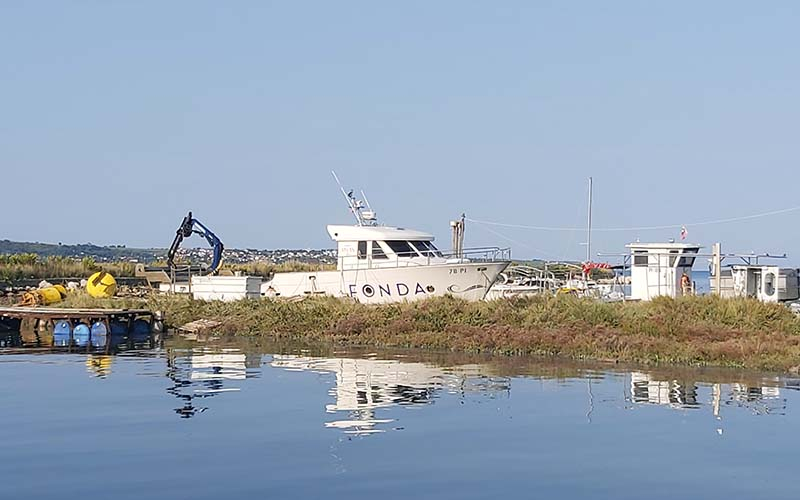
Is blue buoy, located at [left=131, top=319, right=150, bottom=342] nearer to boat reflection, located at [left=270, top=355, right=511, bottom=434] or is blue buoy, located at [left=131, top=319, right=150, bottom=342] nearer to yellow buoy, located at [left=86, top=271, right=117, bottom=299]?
yellow buoy, located at [left=86, top=271, right=117, bottom=299]


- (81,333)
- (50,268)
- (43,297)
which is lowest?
(81,333)

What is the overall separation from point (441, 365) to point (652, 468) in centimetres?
1156

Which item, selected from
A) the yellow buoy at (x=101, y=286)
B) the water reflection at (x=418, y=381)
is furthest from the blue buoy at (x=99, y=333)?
the yellow buoy at (x=101, y=286)

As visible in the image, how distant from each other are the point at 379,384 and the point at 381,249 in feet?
50.2

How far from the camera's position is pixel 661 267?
109 feet

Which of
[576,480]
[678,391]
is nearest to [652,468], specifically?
[576,480]

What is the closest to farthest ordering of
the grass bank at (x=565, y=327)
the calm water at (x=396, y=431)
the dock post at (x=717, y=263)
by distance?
1. the calm water at (x=396, y=431)
2. the grass bank at (x=565, y=327)
3. the dock post at (x=717, y=263)

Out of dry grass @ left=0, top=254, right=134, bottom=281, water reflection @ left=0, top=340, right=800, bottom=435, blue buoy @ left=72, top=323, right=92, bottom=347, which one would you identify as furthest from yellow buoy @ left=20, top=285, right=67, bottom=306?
dry grass @ left=0, top=254, right=134, bottom=281

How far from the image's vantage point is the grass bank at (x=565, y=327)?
2578cm

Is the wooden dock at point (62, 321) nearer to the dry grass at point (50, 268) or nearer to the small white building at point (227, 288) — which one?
the small white building at point (227, 288)

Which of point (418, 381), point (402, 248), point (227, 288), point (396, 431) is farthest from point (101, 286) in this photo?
point (396, 431)

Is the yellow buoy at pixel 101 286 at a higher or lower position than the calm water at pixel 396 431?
higher

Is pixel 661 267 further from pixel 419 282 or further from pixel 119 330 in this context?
pixel 119 330

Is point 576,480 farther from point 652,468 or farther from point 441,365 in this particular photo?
point 441,365
